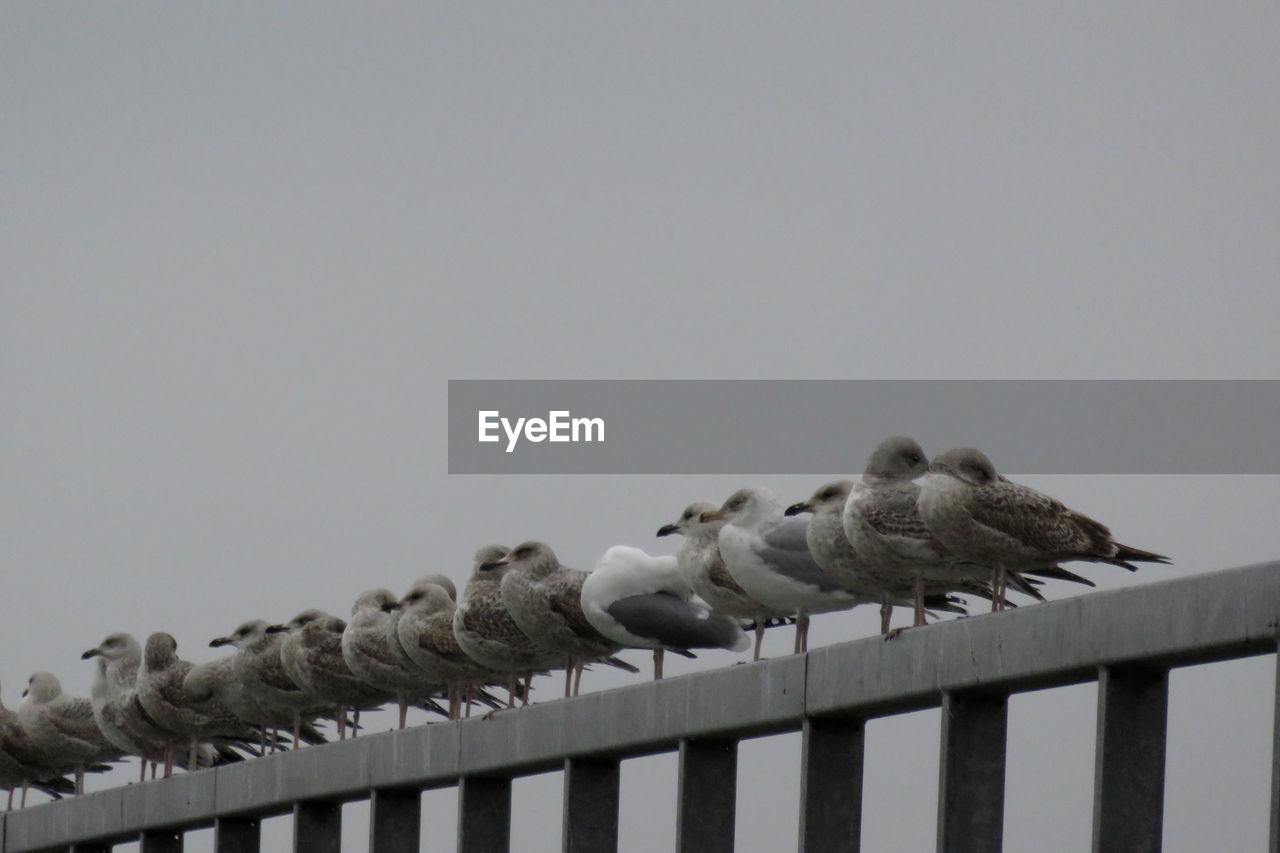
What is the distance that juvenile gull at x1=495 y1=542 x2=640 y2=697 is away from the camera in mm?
19391

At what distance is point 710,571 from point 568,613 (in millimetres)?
2083

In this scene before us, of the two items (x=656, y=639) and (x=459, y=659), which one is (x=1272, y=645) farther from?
(x=459, y=659)

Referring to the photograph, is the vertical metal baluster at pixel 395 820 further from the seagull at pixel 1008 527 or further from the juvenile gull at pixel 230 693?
the seagull at pixel 1008 527

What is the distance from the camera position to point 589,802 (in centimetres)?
1764

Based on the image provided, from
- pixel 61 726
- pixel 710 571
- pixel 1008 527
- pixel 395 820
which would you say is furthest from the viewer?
pixel 61 726

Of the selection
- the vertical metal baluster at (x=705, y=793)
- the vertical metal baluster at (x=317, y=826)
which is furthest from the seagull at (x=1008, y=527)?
the vertical metal baluster at (x=317, y=826)

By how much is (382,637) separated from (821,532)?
6.50 meters

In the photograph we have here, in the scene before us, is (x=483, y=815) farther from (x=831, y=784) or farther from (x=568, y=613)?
(x=831, y=784)

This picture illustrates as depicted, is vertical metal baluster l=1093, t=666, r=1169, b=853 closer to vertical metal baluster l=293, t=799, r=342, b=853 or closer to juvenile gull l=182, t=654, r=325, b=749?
vertical metal baluster l=293, t=799, r=342, b=853

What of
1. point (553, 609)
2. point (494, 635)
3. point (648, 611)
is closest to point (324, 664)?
point (494, 635)

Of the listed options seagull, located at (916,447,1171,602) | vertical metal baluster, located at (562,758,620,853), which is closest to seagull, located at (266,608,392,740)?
vertical metal baluster, located at (562,758,620,853)

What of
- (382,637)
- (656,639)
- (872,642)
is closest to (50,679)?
(382,637)

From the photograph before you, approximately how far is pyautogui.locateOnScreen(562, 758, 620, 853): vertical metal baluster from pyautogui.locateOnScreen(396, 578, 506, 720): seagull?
2.62m

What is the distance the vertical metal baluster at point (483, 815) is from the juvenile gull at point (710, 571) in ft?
7.58
